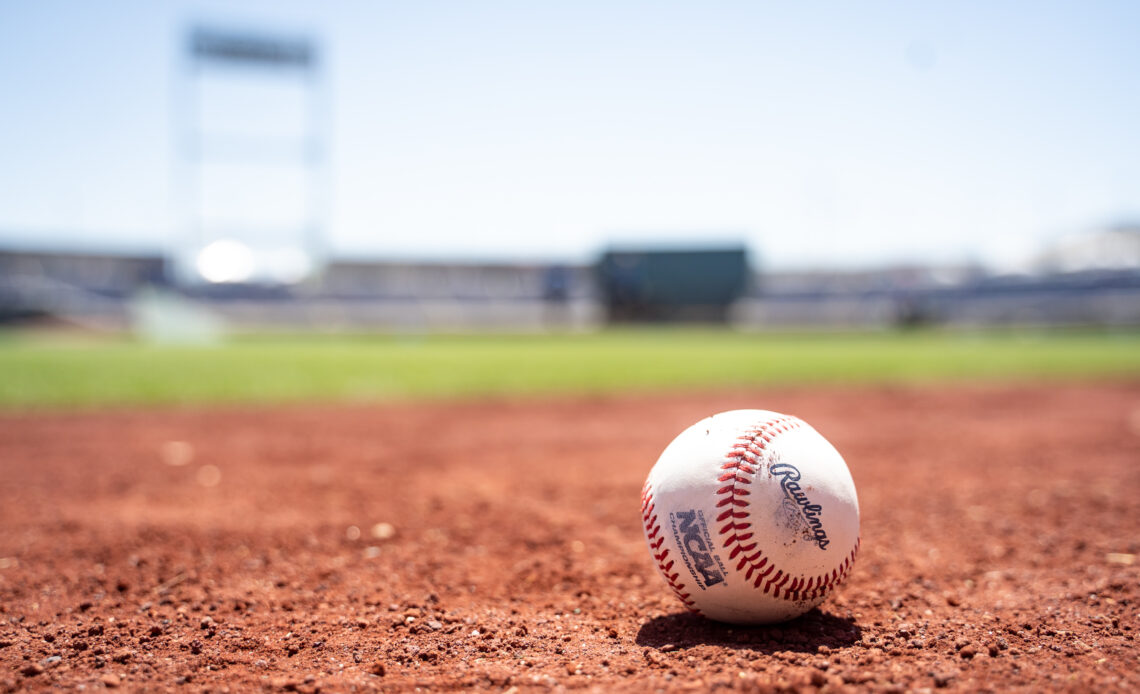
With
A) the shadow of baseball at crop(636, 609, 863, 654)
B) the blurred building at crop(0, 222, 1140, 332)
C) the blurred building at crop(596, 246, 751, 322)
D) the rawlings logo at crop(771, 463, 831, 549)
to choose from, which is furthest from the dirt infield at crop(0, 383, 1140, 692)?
the blurred building at crop(596, 246, 751, 322)

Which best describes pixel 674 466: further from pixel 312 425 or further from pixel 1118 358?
pixel 1118 358

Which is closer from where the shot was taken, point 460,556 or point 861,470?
point 460,556

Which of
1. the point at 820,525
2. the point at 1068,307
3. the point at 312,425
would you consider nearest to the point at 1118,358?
the point at 312,425

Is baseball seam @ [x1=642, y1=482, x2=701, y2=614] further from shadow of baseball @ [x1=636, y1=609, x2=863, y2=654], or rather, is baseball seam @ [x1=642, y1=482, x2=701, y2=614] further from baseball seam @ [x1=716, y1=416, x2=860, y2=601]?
baseball seam @ [x1=716, y1=416, x2=860, y2=601]

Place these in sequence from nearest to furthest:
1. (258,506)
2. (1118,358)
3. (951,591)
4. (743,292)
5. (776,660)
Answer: (776,660) < (951,591) < (258,506) < (1118,358) < (743,292)

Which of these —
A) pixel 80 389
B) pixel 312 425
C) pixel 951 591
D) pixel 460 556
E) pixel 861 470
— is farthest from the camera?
pixel 80 389

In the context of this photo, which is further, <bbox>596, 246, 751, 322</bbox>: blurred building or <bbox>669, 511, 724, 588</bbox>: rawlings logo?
<bbox>596, 246, 751, 322</bbox>: blurred building

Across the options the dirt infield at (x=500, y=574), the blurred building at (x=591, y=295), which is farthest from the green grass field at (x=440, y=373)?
the blurred building at (x=591, y=295)
